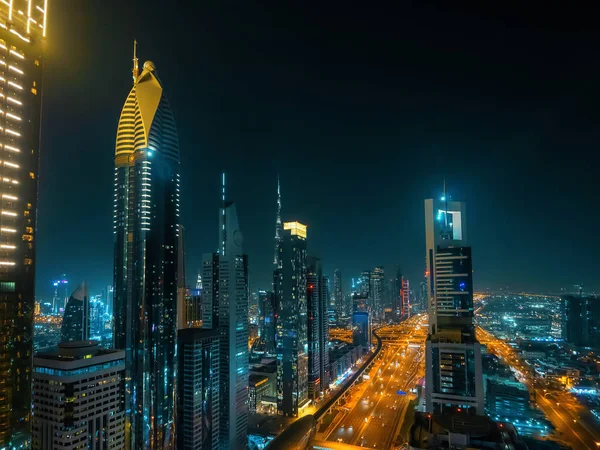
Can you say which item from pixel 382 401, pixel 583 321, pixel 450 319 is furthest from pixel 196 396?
pixel 583 321

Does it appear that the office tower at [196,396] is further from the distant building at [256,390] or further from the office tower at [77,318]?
the office tower at [77,318]

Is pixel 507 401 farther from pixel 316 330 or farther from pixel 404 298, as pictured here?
pixel 404 298

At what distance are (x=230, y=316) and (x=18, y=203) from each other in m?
33.2

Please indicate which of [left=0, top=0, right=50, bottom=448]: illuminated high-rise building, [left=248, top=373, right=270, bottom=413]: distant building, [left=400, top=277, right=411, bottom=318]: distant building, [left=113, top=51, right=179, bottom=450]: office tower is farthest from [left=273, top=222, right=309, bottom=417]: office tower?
[left=400, top=277, right=411, bottom=318]: distant building

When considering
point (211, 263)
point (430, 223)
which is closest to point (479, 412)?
point (430, 223)

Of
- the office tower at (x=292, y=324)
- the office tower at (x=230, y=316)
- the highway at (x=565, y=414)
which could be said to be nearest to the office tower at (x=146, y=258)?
the office tower at (x=230, y=316)

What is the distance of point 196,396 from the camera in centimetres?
4181

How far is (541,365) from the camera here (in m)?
68.5

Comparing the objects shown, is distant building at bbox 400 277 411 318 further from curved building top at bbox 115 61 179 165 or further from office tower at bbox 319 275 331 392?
curved building top at bbox 115 61 179 165

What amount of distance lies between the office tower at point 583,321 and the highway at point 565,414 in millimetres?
22931

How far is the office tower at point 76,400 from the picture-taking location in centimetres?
2627

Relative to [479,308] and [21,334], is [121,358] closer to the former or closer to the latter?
[21,334]

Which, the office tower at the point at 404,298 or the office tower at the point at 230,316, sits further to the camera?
the office tower at the point at 404,298

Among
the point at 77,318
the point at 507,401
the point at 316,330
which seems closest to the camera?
the point at 507,401
